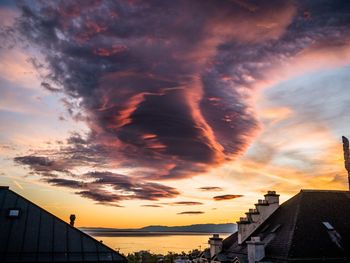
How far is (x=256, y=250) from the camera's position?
3481 centimetres

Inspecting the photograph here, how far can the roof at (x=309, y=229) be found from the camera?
3291 centimetres

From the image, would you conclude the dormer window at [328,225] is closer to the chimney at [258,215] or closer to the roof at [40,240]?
the chimney at [258,215]

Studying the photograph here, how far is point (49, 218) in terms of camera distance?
1165 inches

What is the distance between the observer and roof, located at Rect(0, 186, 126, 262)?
2662 cm

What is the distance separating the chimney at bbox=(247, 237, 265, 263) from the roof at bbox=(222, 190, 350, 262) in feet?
2.07

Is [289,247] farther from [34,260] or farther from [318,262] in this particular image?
[34,260]

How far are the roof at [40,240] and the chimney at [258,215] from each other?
21.0 m

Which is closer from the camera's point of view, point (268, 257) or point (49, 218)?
point (49, 218)

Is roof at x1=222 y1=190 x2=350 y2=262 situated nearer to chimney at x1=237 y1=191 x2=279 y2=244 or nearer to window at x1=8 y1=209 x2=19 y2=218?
chimney at x1=237 y1=191 x2=279 y2=244

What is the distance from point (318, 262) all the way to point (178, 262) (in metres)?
38.6

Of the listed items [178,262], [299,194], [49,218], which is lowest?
[178,262]

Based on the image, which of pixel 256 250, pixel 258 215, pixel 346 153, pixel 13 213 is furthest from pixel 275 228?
pixel 13 213

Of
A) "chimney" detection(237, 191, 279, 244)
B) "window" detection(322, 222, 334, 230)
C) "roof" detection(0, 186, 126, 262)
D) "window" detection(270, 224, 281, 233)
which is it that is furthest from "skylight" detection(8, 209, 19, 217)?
"window" detection(322, 222, 334, 230)

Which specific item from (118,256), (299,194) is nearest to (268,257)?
(299,194)
